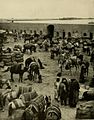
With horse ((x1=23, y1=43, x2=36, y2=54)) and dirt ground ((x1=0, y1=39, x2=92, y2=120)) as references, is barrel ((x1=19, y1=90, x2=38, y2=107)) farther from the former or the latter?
horse ((x1=23, y1=43, x2=36, y2=54))

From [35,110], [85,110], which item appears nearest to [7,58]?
[35,110]

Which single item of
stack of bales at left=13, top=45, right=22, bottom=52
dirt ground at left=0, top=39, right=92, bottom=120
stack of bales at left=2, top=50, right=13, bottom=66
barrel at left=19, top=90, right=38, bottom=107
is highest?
stack of bales at left=13, top=45, right=22, bottom=52

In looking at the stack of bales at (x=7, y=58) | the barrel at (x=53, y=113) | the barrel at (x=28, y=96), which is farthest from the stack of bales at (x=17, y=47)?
the barrel at (x=53, y=113)

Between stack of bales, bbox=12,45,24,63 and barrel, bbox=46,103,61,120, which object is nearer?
barrel, bbox=46,103,61,120

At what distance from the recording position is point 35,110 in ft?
12.3

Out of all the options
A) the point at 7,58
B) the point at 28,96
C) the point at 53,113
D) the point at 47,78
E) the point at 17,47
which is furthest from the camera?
the point at 17,47

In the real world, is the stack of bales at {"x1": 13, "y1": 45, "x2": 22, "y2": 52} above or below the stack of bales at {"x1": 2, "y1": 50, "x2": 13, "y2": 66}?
above

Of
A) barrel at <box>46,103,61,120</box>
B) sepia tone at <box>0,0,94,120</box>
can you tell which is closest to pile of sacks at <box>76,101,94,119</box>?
sepia tone at <box>0,0,94,120</box>

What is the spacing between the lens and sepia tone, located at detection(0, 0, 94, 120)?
3.79m

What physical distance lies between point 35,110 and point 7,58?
0.84 metres

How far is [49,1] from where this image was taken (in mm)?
4113

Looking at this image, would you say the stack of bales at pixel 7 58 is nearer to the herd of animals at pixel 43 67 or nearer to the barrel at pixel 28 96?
the herd of animals at pixel 43 67

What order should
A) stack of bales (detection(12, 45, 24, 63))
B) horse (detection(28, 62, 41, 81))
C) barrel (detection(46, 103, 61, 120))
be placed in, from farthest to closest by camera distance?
stack of bales (detection(12, 45, 24, 63)), horse (detection(28, 62, 41, 81)), barrel (detection(46, 103, 61, 120))

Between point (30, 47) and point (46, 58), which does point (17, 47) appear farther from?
point (46, 58)
